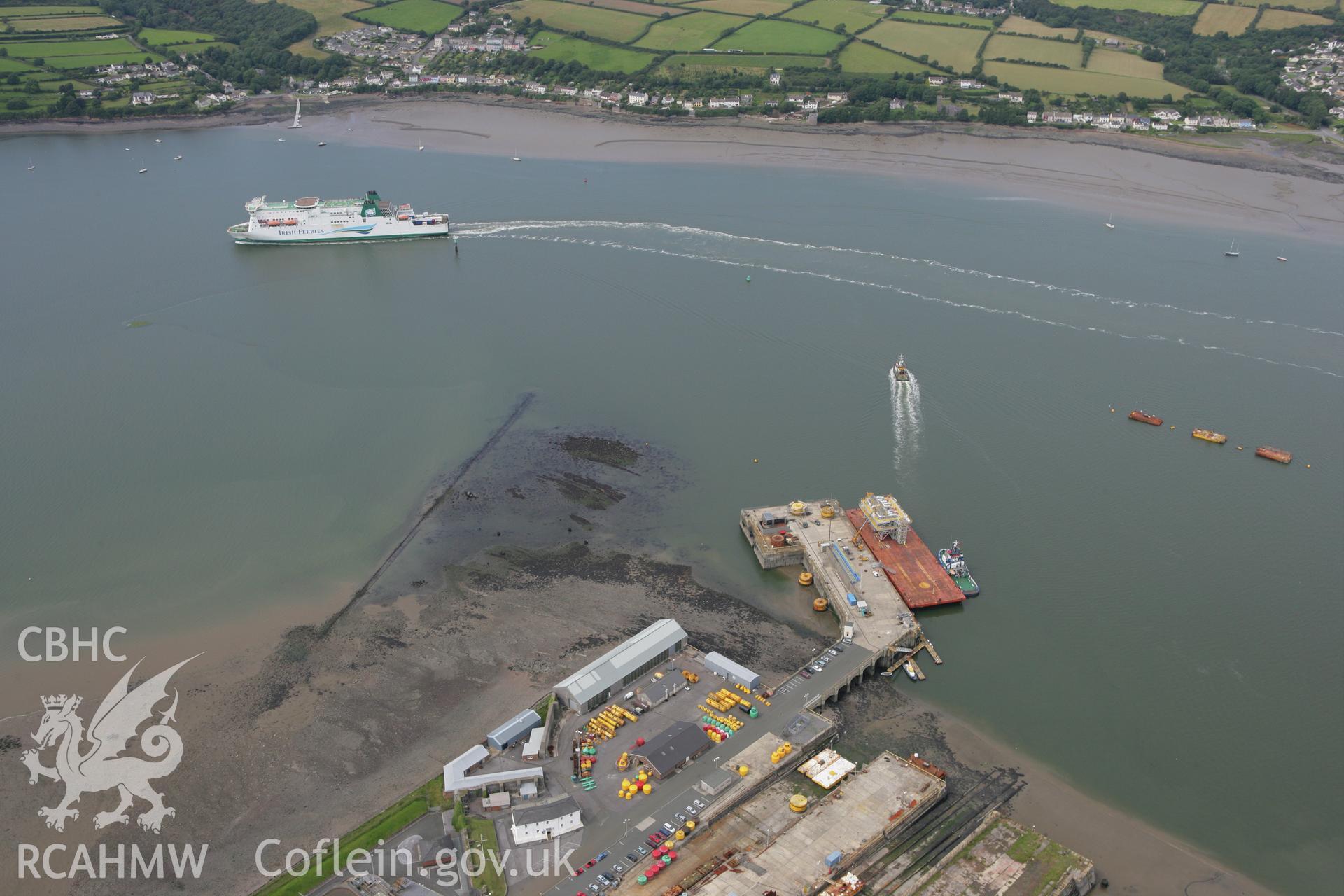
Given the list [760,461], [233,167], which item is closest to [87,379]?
[760,461]

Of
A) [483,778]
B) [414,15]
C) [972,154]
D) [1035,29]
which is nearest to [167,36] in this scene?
[414,15]

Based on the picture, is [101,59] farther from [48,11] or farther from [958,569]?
[958,569]

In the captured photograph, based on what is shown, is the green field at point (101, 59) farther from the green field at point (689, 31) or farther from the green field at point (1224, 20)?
the green field at point (1224, 20)

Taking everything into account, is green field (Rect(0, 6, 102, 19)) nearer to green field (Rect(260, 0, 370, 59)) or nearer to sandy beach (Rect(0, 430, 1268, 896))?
green field (Rect(260, 0, 370, 59))

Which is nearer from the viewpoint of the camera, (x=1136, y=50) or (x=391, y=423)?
(x=391, y=423)

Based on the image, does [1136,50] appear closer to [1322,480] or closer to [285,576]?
[1322,480]

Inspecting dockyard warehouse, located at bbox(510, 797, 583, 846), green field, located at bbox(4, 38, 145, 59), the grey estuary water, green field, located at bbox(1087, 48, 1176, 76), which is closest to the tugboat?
the grey estuary water

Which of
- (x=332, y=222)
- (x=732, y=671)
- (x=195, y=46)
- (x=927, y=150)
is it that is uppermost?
(x=195, y=46)
